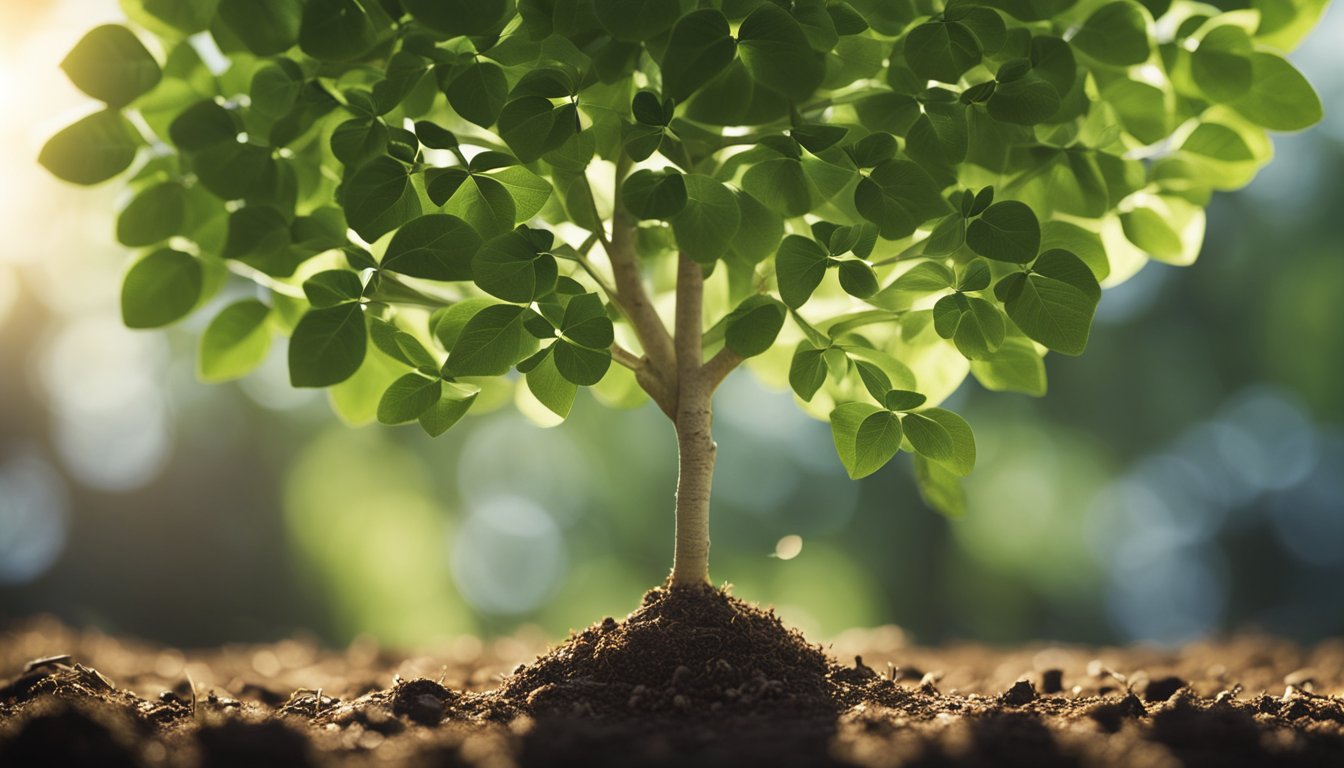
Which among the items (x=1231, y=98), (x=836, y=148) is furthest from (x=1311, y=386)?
(x=836, y=148)

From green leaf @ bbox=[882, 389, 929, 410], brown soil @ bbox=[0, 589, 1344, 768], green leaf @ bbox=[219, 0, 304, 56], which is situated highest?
green leaf @ bbox=[219, 0, 304, 56]

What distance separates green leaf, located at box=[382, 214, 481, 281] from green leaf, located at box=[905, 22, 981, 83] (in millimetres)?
841

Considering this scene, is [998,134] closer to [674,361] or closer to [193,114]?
[674,361]

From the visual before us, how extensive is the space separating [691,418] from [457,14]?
999mm

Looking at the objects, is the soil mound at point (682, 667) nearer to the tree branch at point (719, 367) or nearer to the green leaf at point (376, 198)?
the tree branch at point (719, 367)

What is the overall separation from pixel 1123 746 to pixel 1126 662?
1.87 m

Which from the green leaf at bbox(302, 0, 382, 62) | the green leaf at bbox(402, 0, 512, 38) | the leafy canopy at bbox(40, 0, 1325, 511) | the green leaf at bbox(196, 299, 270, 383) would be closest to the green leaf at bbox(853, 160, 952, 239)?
the leafy canopy at bbox(40, 0, 1325, 511)

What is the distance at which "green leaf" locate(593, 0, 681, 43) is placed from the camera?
5.35ft

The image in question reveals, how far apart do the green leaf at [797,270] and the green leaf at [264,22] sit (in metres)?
0.99

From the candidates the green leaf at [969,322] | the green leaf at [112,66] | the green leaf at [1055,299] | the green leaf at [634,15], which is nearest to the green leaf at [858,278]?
the green leaf at [969,322]

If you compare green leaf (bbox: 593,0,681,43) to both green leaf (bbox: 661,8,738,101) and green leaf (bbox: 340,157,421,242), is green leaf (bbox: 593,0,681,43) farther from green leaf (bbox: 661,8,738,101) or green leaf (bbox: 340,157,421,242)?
green leaf (bbox: 340,157,421,242)

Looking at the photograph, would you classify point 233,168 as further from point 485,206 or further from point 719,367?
point 719,367

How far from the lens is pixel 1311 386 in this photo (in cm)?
869

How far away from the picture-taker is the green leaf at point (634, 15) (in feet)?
5.35
